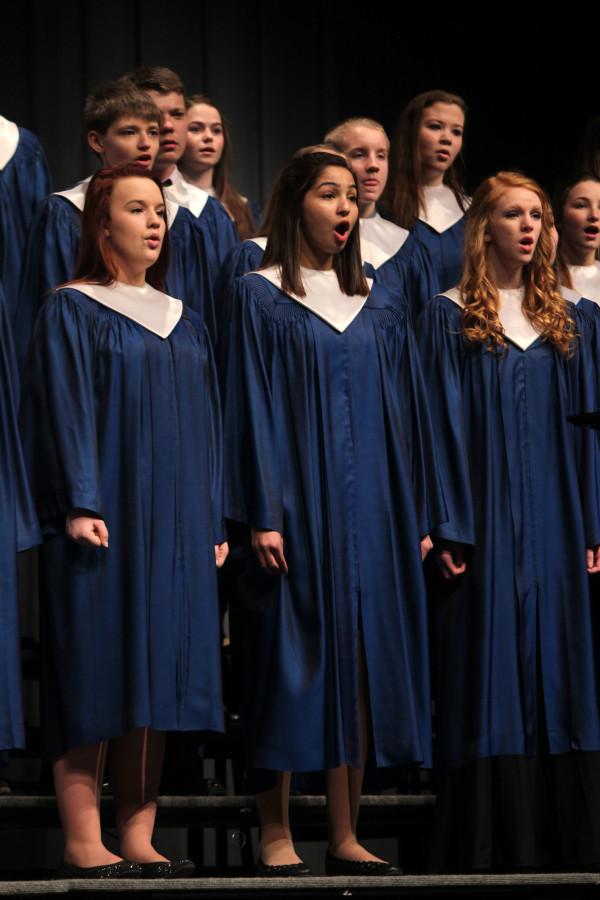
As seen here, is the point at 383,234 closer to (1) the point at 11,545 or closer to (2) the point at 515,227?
(2) the point at 515,227

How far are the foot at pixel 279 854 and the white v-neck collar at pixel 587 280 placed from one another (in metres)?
2.17

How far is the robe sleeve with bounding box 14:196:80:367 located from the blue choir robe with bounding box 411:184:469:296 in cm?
129

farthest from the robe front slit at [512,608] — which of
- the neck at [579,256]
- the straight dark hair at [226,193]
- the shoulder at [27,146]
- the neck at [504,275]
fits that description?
the shoulder at [27,146]

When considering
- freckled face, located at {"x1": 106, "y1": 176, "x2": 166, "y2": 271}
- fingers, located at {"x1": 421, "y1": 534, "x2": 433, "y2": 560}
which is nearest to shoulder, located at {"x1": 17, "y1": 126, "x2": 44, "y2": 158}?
freckled face, located at {"x1": 106, "y1": 176, "x2": 166, "y2": 271}

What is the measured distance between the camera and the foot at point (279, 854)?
4359mm

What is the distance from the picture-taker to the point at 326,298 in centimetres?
480

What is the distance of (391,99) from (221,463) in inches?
131

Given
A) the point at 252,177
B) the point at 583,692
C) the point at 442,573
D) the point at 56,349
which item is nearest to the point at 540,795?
the point at 583,692

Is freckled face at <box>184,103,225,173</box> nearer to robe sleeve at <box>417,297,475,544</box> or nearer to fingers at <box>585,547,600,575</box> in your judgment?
robe sleeve at <box>417,297,475,544</box>

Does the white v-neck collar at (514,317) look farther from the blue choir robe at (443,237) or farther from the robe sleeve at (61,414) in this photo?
the robe sleeve at (61,414)

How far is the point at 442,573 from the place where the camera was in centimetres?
494

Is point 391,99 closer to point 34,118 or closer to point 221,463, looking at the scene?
point 34,118

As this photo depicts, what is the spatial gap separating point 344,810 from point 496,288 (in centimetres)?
172

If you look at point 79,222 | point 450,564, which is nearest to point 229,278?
point 79,222
